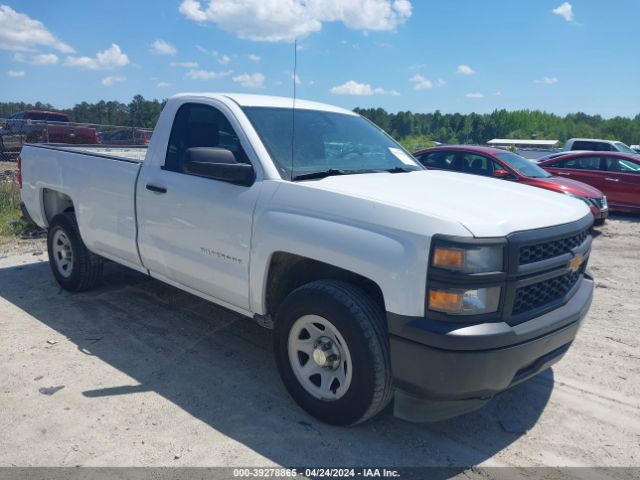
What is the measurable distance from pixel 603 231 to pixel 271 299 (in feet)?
30.0

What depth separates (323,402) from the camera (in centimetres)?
330

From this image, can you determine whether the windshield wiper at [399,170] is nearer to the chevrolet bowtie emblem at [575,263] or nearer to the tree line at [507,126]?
the chevrolet bowtie emblem at [575,263]

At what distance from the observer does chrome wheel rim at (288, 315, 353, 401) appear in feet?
10.5

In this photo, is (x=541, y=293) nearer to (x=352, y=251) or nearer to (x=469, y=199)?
(x=469, y=199)

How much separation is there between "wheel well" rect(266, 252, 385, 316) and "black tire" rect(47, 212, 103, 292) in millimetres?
2653

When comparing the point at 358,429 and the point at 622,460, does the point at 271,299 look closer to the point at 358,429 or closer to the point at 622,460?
the point at 358,429

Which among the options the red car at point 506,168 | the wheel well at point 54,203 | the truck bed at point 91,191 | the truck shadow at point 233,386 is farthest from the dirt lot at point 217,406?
the red car at point 506,168

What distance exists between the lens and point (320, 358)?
3.27 m

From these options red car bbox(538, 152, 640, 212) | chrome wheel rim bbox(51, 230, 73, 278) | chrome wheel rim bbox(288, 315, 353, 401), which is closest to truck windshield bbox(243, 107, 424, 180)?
chrome wheel rim bbox(288, 315, 353, 401)

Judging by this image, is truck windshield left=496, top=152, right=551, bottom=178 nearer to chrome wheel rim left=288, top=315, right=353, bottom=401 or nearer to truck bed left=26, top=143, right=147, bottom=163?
truck bed left=26, top=143, right=147, bottom=163

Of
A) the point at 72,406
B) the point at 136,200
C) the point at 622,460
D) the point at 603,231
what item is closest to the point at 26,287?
the point at 136,200

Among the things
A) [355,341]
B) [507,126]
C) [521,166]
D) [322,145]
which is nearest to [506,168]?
[521,166]

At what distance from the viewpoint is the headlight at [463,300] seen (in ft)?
8.96

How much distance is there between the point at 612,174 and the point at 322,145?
1097 cm
